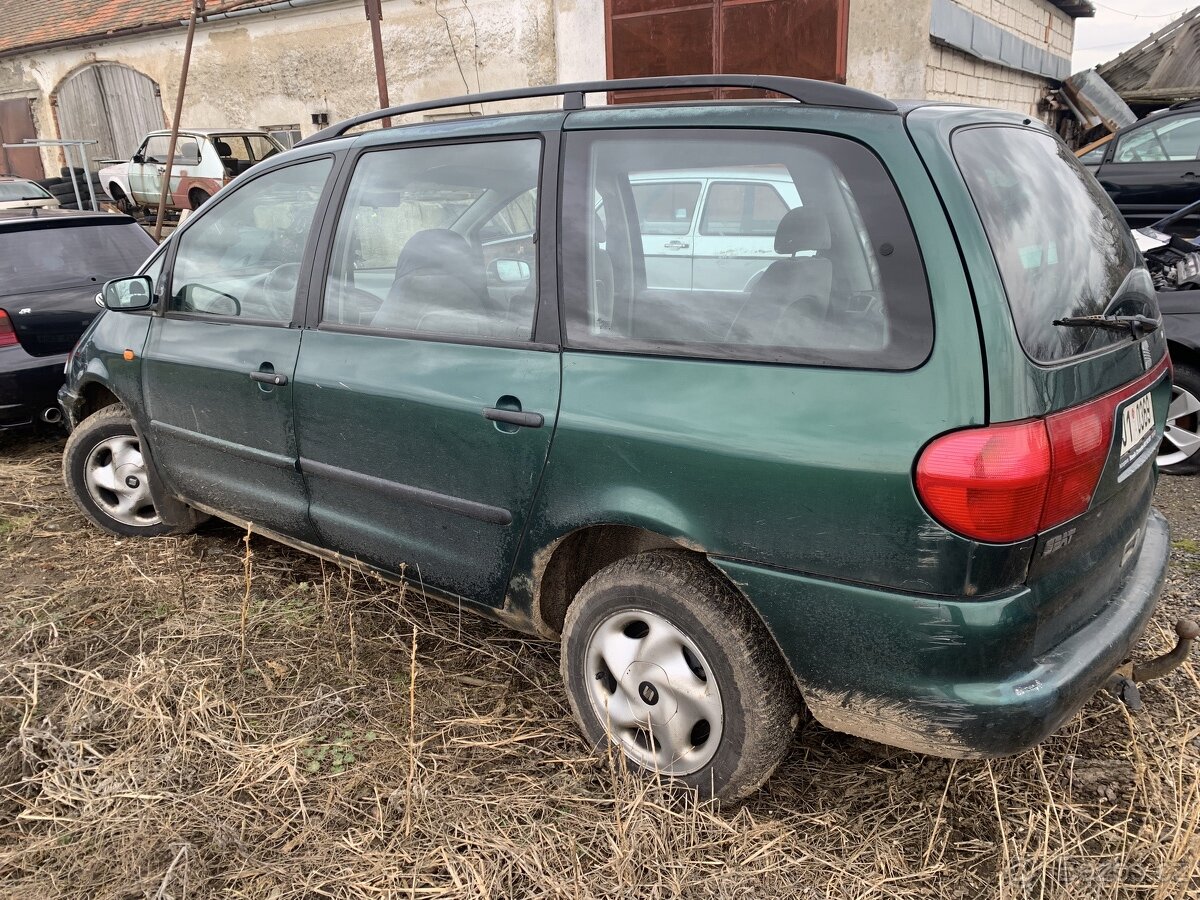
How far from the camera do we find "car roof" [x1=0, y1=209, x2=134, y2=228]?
5.16 meters

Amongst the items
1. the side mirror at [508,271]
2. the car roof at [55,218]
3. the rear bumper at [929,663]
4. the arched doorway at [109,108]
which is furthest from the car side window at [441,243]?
the arched doorway at [109,108]

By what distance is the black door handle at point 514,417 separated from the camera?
2.20m

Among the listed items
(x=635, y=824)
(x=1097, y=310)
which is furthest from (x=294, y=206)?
(x=1097, y=310)

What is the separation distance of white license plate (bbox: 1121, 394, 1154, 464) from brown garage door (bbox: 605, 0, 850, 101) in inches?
332

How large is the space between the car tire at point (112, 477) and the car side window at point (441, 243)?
1.56m

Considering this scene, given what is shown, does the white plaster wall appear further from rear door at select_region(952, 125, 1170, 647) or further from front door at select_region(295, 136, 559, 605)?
rear door at select_region(952, 125, 1170, 647)

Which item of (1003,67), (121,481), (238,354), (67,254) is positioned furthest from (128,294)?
(1003,67)

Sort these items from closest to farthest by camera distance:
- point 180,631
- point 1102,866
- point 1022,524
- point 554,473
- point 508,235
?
point 1022,524
point 1102,866
point 554,473
point 508,235
point 180,631

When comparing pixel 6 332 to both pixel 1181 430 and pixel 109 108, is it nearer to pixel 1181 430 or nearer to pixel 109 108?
pixel 1181 430

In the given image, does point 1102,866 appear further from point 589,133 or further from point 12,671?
point 12,671

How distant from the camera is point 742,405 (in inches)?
75.1

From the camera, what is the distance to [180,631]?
10.0 feet

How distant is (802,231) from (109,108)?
21087 millimetres

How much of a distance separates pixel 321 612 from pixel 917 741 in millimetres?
2142
